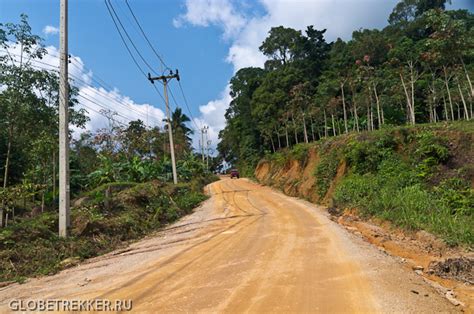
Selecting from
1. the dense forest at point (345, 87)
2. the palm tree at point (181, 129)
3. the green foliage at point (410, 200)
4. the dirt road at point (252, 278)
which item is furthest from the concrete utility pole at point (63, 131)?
the palm tree at point (181, 129)

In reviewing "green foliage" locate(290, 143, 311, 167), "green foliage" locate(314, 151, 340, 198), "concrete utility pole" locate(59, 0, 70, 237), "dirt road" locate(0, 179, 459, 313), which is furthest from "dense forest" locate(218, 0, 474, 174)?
"concrete utility pole" locate(59, 0, 70, 237)

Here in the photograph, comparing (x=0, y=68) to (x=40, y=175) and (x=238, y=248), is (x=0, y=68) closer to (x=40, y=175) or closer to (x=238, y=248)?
(x=238, y=248)

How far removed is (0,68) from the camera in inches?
483

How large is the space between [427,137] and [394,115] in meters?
25.8

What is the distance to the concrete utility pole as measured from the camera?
9.63 meters

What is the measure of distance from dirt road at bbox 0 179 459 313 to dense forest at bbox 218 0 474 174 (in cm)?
1769

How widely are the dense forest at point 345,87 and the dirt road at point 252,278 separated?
58.0 ft

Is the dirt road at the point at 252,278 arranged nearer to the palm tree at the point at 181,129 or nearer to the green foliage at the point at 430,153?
the green foliage at the point at 430,153

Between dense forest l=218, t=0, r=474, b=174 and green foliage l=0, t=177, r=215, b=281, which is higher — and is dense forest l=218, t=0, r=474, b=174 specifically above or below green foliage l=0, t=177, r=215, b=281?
above

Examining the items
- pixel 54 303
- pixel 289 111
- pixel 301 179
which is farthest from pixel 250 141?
pixel 54 303

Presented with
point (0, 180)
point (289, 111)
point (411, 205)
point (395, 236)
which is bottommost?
point (395, 236)

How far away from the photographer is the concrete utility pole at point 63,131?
9.63 meters

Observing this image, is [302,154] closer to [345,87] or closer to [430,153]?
[430,153]

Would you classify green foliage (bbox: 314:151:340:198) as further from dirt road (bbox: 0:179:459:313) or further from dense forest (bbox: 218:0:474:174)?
dirt road (bbox: 0:179:459:313)
